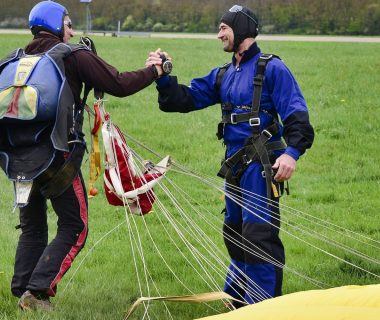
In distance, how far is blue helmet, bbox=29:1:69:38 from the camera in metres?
4.59

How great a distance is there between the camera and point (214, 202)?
8.11 metres

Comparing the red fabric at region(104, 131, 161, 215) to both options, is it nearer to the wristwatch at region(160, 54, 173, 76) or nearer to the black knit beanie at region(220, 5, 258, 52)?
the wristwatch at region(160, 54, 173, 76)

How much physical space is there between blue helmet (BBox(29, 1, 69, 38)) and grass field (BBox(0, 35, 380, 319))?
1.36 m

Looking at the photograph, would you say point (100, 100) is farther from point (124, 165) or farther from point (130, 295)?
point (130, 295)

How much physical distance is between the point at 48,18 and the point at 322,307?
2.21 m

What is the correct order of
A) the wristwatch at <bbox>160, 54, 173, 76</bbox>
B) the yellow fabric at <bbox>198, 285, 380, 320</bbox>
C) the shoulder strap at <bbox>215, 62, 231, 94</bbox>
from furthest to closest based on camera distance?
1. the shoulder strap at <bbox>215, 62, 231, 94</bbox>
2. the wristwatch at <bbox>160, 54, 173, 76</bbox>
3. the yellow fabric at <bbox>198, 285, 380, 320</bbox>

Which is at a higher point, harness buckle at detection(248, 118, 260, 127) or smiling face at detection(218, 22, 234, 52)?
smiling face at detection(218, 22, 234, 52)

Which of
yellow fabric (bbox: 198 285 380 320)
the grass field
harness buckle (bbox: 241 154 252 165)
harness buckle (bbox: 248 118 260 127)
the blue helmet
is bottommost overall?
the grass field

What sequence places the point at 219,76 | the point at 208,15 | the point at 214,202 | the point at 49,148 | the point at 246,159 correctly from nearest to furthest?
the point at 49,148, the point at 246,159, the point at 219,76, the point at 214,202, the point at 208,15

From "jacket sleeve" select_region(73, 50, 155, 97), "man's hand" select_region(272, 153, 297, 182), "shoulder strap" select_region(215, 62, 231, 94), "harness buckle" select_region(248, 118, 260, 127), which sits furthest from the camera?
"shoulder strap" select_region(215, 62, 231, 94)

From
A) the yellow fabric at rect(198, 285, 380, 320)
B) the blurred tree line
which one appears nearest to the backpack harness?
the yellow fabric at rect(198, 285, 380, 320)

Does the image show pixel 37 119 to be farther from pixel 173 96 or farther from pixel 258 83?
pixel 258 83

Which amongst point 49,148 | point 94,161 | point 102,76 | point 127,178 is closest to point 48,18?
point 102,76

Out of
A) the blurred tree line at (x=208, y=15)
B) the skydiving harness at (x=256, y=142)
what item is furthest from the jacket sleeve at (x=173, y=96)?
the blurred tree line at (x=208, y=15)
